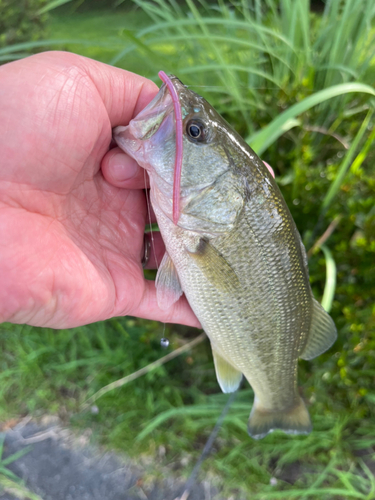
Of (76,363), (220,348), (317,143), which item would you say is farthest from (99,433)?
(317,143)

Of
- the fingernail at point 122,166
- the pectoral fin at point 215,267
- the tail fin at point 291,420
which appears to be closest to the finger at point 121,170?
the fingernail at point 122,166

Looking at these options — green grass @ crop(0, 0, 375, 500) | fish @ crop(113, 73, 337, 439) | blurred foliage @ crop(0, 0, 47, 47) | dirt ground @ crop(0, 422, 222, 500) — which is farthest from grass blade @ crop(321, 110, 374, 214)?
blurred foliage @ crop(0, 0, 47, 47)

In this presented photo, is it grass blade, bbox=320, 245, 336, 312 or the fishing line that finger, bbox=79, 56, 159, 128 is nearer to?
grass blade, bbox=320, 245, 336, 312

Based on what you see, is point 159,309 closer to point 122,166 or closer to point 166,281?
point 166,281

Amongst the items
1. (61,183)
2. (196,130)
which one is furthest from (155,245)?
(196,130)

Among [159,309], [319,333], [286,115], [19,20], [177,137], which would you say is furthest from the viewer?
[19,20]

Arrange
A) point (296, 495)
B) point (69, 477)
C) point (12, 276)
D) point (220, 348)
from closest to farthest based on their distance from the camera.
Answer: point (12, 276) → point (220, 348) → point (296, 495) → point (69, 477)

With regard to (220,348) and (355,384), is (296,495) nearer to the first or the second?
(355,384)
